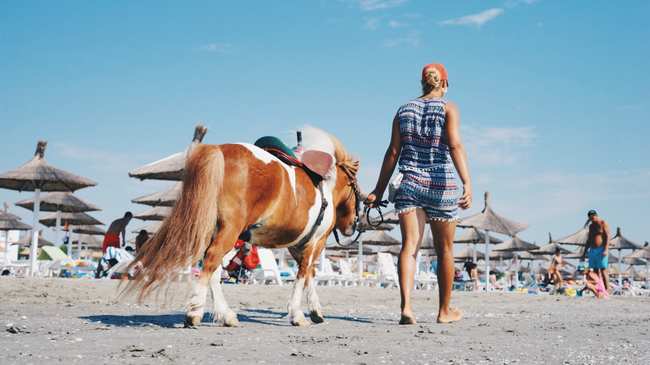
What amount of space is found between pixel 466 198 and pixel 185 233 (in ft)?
7.11

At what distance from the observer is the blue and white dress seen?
16.0 feet

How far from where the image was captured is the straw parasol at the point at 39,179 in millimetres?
17156

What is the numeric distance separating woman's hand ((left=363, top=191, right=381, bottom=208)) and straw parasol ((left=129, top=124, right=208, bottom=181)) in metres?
10.6

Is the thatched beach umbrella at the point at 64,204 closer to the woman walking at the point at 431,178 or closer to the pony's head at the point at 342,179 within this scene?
the pony's head at the point at 342,179

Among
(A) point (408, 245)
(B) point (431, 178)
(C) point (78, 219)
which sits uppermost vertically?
(C) point (78, 219)

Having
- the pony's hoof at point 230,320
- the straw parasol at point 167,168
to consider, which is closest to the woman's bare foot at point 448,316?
the pony's hoof at point 230,320

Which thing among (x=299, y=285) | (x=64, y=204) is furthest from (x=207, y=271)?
(x=64, y=204)

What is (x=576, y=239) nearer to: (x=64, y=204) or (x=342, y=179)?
(x=64, y=204)

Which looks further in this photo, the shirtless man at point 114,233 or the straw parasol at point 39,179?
the straw parasol at point 39,179

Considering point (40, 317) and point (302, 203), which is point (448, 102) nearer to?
point (302, 203)

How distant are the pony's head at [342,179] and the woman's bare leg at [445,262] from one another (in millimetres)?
983

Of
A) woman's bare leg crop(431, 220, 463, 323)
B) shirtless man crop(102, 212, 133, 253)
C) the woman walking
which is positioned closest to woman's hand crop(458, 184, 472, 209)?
the woman walking

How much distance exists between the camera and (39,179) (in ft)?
56.3

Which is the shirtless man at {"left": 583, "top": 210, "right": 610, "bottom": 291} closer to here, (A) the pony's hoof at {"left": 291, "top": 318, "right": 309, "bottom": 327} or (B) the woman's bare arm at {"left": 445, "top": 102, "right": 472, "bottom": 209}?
(B) the woman's bare arm at {"left": 445, "top": 102, "right": 472, "bottom": 209}
